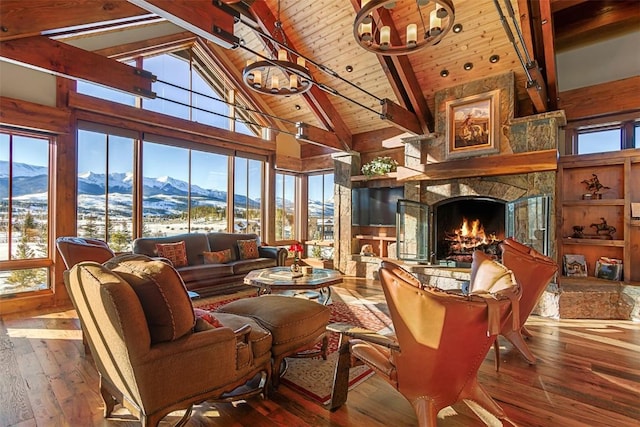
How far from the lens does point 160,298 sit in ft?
5.90

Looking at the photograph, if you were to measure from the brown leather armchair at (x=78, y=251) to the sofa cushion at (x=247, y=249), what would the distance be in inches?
120

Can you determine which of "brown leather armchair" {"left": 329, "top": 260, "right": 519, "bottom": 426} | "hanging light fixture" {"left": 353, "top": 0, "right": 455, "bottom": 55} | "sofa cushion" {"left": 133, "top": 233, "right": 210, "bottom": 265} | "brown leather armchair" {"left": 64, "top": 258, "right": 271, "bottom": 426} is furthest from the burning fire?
"brown leather armchair" {"left": 64, "top": 258, "right": 271, "bottom": 426}

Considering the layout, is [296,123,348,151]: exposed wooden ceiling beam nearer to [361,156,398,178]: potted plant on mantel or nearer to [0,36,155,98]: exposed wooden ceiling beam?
[361,156,398,178]: potted plant on mantel

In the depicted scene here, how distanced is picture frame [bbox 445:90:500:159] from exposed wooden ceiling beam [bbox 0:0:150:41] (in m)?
4.77

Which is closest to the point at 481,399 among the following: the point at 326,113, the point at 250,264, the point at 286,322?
the point at 286,322

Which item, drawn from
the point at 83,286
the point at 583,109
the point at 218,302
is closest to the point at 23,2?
the point at 83,286

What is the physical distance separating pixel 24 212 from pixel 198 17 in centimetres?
399

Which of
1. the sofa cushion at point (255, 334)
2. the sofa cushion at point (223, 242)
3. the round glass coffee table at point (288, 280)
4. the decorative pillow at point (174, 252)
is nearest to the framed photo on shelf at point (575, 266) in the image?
the round glass coffee table at point (288, 280)

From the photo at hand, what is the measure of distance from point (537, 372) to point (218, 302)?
4029 millimetres

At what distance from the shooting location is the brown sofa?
5.27 m

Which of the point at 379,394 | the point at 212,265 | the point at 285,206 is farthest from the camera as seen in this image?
the point at 285,206

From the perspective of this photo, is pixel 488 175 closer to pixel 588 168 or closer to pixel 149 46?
pixel 588 168

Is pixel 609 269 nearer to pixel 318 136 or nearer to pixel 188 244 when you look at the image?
pixel 318 136

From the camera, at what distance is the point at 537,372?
9.28 ft
